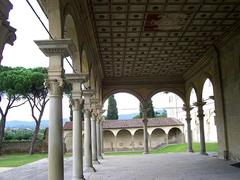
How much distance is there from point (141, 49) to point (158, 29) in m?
3.05

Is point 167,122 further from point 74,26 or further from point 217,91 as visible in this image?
point 74,26

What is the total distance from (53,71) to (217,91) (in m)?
12.9

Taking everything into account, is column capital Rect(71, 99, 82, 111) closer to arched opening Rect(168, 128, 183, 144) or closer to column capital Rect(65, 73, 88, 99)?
column capital Rect(65, 73, 88, 99)

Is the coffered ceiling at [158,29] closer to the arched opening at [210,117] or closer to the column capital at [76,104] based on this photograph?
the column capital at [76,104]

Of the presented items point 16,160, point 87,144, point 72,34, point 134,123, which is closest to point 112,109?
point 134,123

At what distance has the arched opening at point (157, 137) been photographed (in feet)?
157

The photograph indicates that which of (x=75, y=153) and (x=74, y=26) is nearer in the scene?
(x=74, y=26)

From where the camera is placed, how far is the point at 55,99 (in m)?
7.36

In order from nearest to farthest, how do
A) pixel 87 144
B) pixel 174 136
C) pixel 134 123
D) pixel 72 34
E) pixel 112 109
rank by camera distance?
pixel 72 34 < pixel 87 144 < pixel 134 123 < pixel 174 136 < pixel 112 109

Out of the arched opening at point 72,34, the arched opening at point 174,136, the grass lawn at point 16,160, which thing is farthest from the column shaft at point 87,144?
the arched opening at point 174,136

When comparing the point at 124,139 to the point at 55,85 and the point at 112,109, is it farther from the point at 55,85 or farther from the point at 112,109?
the point at 55,85

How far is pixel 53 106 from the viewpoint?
7.29 m

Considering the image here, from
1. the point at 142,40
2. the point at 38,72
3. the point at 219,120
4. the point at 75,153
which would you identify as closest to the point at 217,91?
the point at 219,120

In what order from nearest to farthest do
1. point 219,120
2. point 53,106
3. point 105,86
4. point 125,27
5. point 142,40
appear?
point 53,106, point 125,27, point 142,40, point 219,120, point 105,86
